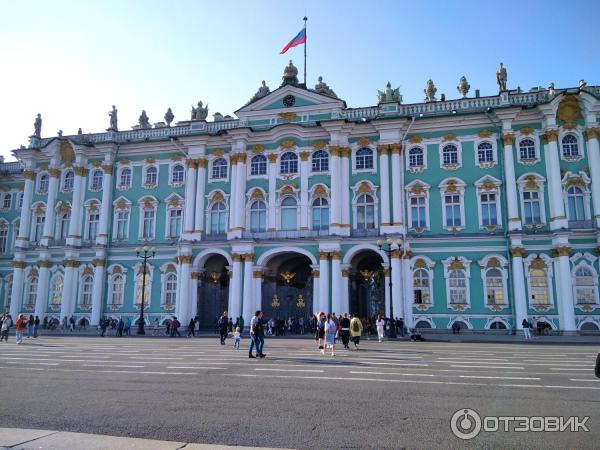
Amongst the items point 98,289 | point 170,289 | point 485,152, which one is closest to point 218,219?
point 170,289

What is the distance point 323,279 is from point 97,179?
23.7 meters

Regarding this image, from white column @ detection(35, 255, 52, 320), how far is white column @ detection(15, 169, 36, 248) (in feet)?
11.2

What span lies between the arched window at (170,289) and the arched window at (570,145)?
1254 inches

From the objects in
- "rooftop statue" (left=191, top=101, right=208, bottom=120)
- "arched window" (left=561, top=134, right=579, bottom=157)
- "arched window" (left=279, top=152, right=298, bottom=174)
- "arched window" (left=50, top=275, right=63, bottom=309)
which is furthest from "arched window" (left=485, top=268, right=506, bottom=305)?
"arched window" (left=50, top=275, right=63, bottom=309)

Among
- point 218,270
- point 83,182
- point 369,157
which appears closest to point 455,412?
point 369,157

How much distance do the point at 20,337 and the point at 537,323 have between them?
105ft

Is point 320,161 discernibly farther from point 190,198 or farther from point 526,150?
point 526,150

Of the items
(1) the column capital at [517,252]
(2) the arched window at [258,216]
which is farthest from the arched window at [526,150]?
(2) the arched window at [258,216]

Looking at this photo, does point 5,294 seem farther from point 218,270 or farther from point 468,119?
point 468,119

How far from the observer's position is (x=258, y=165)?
41.3 meters

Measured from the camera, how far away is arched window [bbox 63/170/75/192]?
46.1 metres

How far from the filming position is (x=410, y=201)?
1497 inches

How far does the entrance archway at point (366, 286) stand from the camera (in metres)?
38.7

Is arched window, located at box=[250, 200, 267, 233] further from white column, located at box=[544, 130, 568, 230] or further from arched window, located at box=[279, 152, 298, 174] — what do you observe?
white column, located at box=[544, 130, 568, 230]
